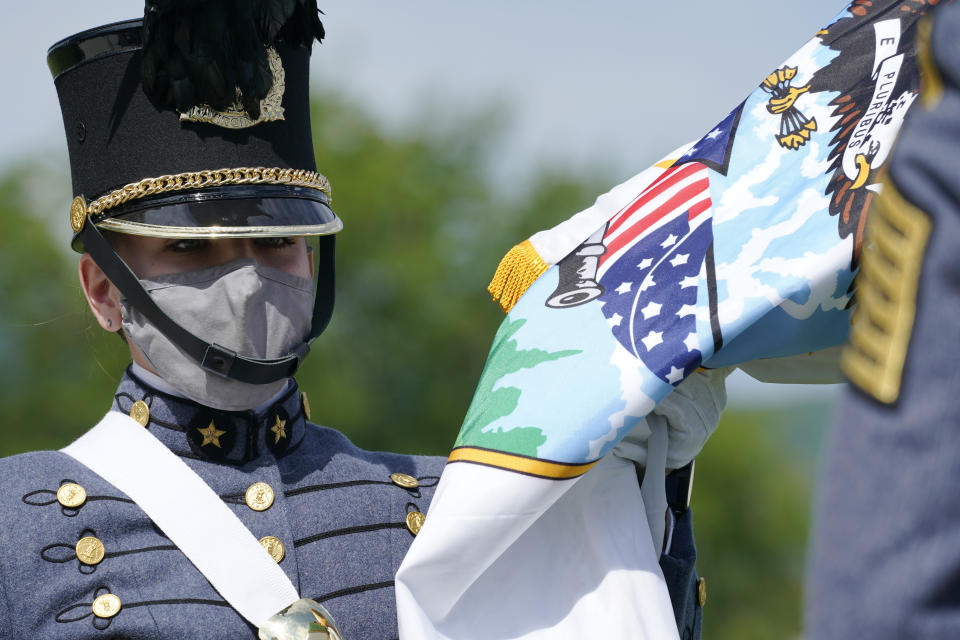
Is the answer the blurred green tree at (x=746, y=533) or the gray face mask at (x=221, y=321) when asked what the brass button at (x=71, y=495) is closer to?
the gray face mask at (x=221, y=321)

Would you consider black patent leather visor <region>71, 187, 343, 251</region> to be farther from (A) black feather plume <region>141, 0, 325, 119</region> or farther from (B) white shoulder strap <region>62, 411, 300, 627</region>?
(B) white shoulder strap <region>62, 411, 300, 627</region>

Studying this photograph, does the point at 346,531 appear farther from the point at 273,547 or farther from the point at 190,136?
the point at 190,136

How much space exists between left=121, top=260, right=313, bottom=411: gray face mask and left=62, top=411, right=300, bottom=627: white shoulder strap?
0.17 meters

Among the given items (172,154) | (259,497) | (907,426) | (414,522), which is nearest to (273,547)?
(259,497)

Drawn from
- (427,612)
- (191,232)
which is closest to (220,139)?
(191,232)

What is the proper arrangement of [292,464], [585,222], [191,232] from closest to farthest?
[585,222], [191,232], [292,464]

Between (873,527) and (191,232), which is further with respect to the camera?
(191,232)

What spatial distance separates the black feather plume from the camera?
258 centimetres

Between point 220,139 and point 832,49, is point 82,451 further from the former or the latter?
point 832,49

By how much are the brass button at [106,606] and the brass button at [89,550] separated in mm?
89

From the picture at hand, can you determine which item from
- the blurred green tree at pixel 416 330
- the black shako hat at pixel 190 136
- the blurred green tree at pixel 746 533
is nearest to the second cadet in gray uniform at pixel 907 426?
the black shako hat at pixel 190 136

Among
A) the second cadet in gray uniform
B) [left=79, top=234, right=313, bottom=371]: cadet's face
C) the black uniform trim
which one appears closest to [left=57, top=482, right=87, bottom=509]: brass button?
[left=79, top=234, right=313, bottom=371]: cadet's face

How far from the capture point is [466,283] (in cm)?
2119

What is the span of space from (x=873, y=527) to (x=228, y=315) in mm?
1824
